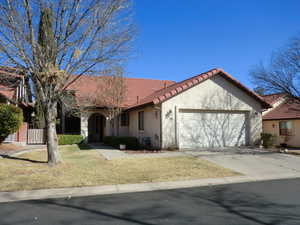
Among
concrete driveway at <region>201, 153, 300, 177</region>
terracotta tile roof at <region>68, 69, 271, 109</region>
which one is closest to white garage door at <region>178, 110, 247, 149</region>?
terracotta tile roof at <region>68, 69, 271, 109</region>

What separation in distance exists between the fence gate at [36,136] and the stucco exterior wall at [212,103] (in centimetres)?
975

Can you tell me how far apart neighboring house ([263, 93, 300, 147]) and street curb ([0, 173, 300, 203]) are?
42.6 feet

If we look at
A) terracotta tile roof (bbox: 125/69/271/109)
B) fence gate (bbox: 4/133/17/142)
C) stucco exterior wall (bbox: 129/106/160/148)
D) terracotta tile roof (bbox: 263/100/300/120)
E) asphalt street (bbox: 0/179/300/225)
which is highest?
terracotta tile roof (bbox: 125/69/271/109)

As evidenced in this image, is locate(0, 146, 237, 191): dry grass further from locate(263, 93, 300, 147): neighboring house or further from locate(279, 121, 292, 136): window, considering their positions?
locate(279, 121, 292, 136): window

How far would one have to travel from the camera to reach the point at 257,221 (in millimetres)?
3902

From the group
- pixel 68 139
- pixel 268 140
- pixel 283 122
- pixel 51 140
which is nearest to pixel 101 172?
pixel 51 140

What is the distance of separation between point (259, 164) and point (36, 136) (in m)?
15.1

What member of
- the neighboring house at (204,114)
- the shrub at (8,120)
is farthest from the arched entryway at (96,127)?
the shrub at (8,120)

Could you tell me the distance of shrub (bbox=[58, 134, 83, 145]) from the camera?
16.2 meters

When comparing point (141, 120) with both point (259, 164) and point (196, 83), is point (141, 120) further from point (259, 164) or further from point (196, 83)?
point (259, 164)

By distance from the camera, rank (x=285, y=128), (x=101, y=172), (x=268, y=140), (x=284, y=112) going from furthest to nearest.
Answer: (x=284, y=112) → (x=285, y=128) → (x=268, y=140) → (x=101, y=172)

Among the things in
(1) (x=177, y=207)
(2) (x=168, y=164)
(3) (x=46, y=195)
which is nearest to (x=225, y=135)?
(2) (x=168, y=164)

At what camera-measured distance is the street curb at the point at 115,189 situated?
5367 millimetres

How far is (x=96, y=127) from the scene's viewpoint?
21.6 metres
